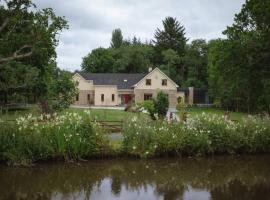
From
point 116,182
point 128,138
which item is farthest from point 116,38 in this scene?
point 116,182

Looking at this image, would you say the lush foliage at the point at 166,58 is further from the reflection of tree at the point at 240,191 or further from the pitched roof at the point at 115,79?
the reflection of tree at the point at 240,191

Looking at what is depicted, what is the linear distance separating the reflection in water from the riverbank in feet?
1.99

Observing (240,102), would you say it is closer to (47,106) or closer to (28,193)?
(47,106)

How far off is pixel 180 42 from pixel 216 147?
220 ft

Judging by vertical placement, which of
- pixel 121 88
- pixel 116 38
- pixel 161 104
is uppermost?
pixel 116 38

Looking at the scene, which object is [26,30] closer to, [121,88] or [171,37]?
[121,88]

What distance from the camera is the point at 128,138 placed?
1820 cm

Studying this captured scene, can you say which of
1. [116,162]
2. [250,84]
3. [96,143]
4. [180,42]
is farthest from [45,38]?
[180,42]

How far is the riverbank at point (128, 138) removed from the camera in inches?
651

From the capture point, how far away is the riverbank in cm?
1655

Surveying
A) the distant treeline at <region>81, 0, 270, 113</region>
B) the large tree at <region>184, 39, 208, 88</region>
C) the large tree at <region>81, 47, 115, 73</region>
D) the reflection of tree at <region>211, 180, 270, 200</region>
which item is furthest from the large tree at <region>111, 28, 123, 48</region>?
the reflection of tree at <region>211, 180, 270, 200</region>

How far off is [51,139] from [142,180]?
4683 mm

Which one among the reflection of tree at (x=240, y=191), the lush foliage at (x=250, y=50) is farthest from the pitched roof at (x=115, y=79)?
the reflection of tree at (x=240, y=191)

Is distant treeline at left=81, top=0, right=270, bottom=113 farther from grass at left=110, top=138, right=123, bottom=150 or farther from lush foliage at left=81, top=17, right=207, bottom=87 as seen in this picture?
grass at left=110, top=138, right=123, bottom=150
